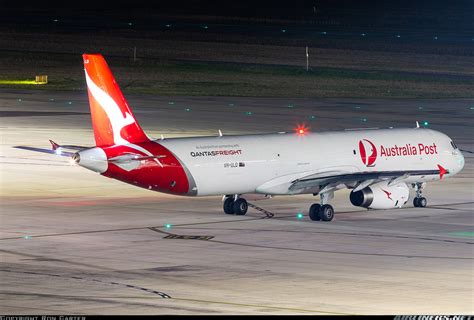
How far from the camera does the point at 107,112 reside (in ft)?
177

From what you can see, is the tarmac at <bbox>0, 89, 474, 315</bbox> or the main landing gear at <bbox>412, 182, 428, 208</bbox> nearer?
the tarmac at <bbox>0, 89, 474, 315</bbox>

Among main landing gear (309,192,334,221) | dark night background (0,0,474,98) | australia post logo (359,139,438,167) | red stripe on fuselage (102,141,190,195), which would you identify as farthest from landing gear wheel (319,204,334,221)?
dark night background (0,0,474,98)

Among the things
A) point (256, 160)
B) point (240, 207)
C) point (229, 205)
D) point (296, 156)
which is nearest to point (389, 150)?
point (296, 156)

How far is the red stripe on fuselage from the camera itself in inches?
2055

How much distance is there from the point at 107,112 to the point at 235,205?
A: 6.73 m

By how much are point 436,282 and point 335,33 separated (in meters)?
145

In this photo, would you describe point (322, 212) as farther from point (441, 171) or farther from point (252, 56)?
point (252, 56)

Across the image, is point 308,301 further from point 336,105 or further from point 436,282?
point 336,105

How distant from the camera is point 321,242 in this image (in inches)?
1925

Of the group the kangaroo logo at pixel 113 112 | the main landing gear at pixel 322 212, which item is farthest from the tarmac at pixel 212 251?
the kangaroo logo at pixel 113 112

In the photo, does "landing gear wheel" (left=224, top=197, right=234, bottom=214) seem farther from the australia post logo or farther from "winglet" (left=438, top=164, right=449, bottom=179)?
"winglet" (left=438, top=164, right=449, bottom=179)

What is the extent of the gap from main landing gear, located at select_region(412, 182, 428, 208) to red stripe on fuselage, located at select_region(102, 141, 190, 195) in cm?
1167

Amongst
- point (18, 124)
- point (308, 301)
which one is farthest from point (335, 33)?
point (308, 301)

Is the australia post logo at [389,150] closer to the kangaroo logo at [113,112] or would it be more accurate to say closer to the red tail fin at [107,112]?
the red tail fin at [107,112]
